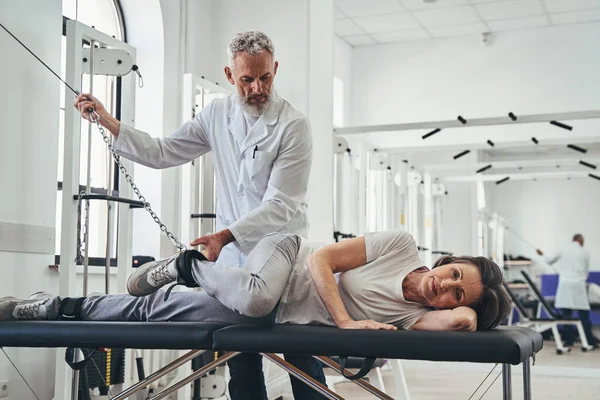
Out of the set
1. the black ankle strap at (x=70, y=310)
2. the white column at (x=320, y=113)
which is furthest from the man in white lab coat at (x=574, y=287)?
the black ankle strap at (x=70, y=310)

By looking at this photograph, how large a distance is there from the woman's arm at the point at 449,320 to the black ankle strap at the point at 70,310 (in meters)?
0.94

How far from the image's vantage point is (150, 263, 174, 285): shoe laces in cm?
185

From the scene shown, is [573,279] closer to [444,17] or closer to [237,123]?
[444,17]

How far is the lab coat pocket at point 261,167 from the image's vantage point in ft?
7.68

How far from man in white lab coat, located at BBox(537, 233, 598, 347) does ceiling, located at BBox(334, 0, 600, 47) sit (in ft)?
7.51

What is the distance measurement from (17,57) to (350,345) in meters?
2.01

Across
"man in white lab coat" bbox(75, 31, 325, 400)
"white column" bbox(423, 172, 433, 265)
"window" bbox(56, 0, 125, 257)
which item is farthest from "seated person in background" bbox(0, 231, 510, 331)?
"white column" bbox(423, 172, 433, 265)

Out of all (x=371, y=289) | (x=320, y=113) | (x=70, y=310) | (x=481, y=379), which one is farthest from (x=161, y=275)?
(x=481, y=379)

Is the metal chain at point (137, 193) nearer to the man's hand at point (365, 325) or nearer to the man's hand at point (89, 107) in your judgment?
the man's hand at point (89, 107)

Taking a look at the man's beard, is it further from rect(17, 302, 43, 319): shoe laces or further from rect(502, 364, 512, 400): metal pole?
rect(502, 364, 512, 400): metal pole

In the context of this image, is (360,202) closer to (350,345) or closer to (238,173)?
(238,173)

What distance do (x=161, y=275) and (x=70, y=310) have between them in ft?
1.18

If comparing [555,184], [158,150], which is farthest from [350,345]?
[555,184]

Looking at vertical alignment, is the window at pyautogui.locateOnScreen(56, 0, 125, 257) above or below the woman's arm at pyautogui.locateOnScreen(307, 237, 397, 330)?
above
